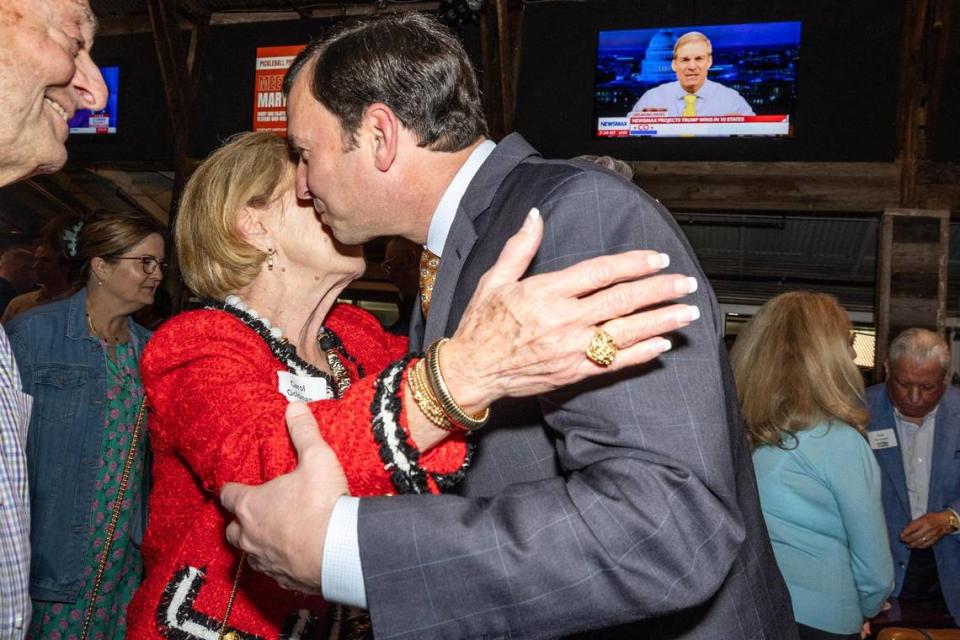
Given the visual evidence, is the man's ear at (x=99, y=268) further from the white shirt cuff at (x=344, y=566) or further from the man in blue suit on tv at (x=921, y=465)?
the man in blue suit on tv at (x=921, y=465)

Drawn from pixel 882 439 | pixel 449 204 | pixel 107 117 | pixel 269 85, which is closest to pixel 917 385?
pixel 882 439

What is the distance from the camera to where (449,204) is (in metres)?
1.44

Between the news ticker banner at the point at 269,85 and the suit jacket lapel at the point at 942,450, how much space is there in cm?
693

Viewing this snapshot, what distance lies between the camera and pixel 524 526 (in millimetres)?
943

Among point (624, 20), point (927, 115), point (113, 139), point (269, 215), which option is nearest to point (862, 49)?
point (927, 115)

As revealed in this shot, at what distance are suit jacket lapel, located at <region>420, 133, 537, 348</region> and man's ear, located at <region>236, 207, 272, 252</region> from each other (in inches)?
24.9

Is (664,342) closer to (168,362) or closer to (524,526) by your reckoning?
(524,526)

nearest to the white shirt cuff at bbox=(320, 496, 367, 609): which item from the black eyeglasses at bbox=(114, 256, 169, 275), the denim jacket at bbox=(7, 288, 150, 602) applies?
the denim jacket at bbox=(7, 288, 150, 602)

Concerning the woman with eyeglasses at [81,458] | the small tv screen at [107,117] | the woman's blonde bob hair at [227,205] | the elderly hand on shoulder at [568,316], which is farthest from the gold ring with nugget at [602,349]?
the small tv screen at [107,117]

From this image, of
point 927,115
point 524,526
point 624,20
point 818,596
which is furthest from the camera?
point 624,20

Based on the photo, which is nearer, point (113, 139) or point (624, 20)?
point (624, 20)

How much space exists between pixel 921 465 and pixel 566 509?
3555 mm

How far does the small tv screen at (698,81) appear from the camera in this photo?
6.84m

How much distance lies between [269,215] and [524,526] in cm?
112
